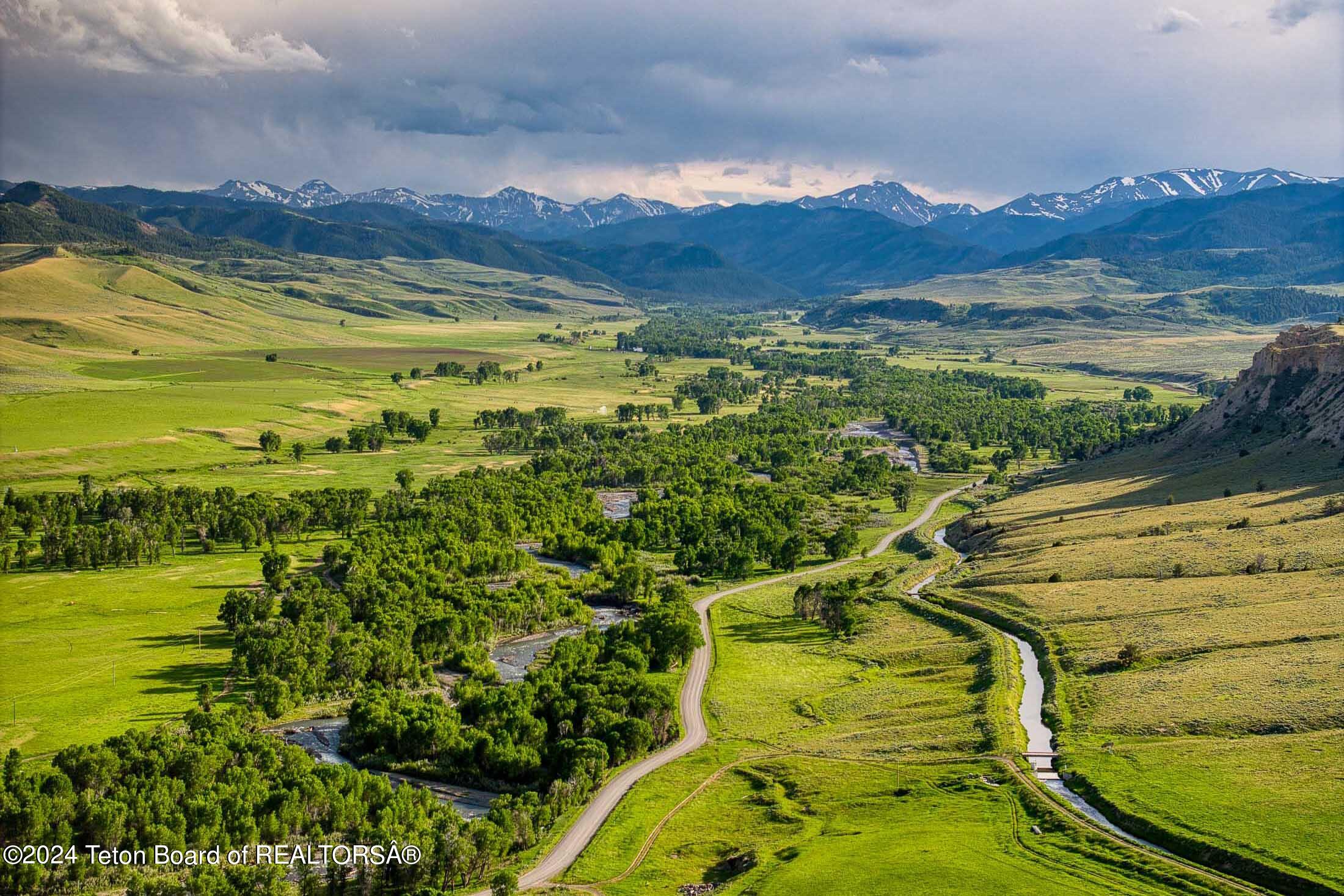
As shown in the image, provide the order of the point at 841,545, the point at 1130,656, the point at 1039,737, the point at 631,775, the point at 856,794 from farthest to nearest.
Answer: the point at 841,545, the point at 1130,656, the point at 631,775, the point at 1039,737, the point at 856,794

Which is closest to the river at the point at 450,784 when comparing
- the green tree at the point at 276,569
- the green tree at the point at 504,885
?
the green tree at the point at 504,885

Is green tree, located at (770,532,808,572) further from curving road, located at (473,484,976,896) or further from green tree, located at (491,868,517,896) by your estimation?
green tree, located at (491,868,517,896)

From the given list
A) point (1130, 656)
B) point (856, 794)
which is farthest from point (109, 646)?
point (1130, 656)

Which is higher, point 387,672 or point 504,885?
point 504,885

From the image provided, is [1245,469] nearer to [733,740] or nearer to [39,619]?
[733,740]

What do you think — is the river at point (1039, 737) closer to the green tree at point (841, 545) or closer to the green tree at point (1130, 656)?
the green tree at point (1130, 656)

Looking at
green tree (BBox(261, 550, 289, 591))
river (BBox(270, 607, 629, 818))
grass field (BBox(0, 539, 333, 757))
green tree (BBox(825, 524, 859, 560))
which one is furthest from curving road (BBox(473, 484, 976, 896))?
green tree (BBox(261, 550, 289, 591))

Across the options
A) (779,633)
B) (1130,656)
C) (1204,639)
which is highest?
(1204,639)

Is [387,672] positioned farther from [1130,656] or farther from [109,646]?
[1130,656]
